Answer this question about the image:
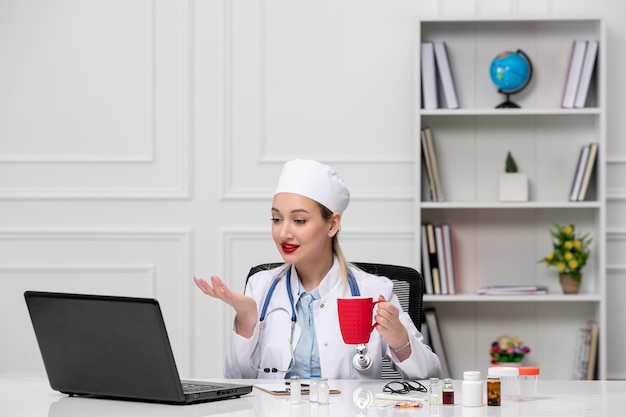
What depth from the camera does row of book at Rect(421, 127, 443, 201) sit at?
3.96 m

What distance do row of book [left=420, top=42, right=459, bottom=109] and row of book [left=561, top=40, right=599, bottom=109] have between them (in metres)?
0.49

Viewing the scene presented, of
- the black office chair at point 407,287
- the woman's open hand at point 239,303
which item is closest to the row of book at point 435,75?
the black office chair at point 407,287

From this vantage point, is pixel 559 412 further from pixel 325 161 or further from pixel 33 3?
pixel 33 3

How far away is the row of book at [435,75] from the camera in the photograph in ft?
13.0

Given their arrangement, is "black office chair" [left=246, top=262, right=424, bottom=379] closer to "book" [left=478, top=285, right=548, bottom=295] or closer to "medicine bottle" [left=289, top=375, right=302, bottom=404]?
"medicine bottle" [left=289, top=375, right=302, bottom=404]

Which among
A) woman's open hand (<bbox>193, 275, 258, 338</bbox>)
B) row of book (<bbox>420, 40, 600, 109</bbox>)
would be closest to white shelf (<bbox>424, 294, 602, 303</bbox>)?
row of book (<bbox>420, 40, 600, 109</bbox>)

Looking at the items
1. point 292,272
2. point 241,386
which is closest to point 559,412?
point 241,386

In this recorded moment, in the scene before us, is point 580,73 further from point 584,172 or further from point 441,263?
point 441,263

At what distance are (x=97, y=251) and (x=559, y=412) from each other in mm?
2846

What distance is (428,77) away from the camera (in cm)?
397

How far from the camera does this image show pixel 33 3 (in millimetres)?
4203

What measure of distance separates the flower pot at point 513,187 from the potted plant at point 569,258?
23 centimetres

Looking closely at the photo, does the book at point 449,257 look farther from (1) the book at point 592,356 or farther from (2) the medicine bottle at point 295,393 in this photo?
(2) the medicine bottle at point 295,393

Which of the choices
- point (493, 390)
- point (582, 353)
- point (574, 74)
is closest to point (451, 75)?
point (574, 74)
